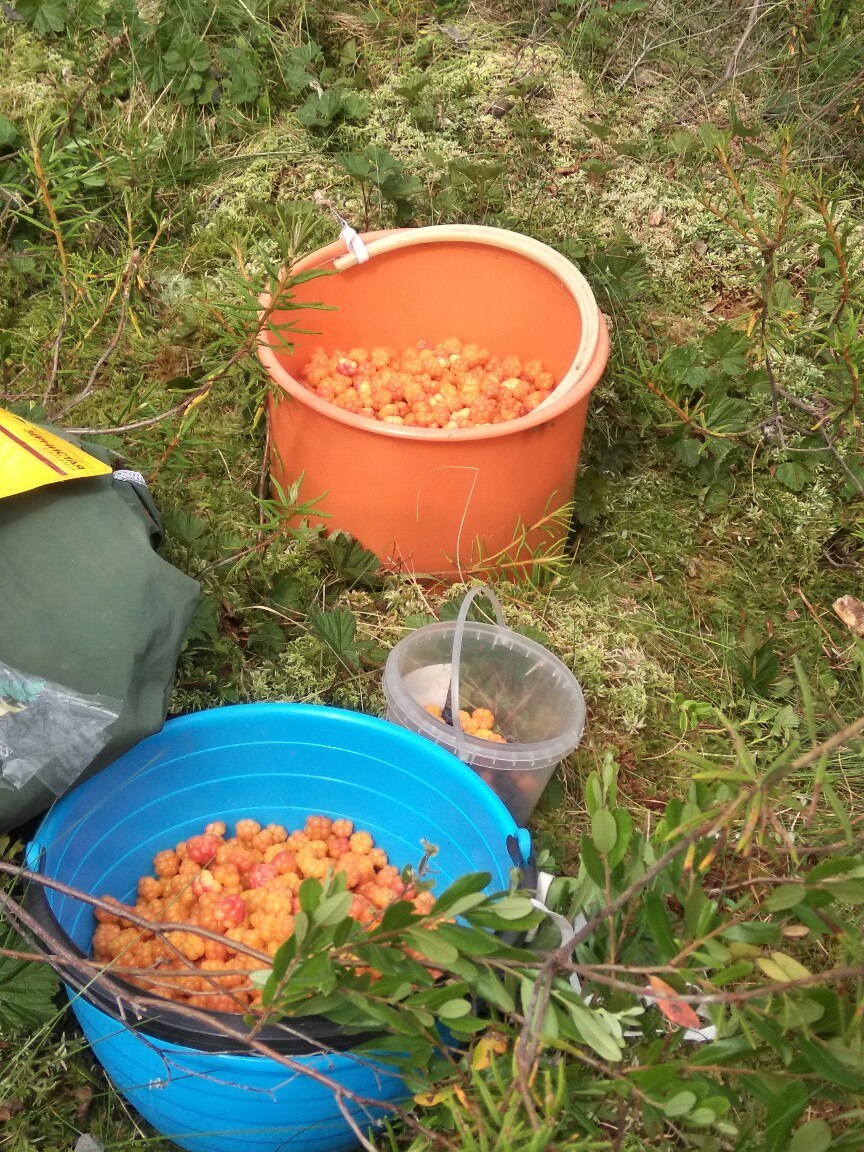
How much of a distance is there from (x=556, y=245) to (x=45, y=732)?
1921 millimetres

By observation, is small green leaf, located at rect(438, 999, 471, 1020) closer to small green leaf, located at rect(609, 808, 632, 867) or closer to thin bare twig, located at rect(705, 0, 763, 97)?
small green leaf, located at rect(609, 808, 632, 867)

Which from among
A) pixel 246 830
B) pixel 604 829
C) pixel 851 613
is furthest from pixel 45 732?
pixel 851 613

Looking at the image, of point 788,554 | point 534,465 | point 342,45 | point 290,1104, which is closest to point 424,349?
point 534,465

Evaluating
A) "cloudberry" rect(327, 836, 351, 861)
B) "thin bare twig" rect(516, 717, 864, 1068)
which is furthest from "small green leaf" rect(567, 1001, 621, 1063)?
"cloudberry" rect(327, 836, 351, 861)

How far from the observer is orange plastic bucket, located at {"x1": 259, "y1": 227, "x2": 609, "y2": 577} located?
206cm

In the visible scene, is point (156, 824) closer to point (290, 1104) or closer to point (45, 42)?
point (290, 1104)

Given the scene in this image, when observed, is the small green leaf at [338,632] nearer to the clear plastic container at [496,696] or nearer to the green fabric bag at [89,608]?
the clear plastic container at [496,696]

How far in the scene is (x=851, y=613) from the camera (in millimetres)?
2311

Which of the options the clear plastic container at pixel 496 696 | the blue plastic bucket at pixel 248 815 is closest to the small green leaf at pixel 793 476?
the clear plastic container at pixel 496 696

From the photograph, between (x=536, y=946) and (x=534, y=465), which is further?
(x=534, y=465)

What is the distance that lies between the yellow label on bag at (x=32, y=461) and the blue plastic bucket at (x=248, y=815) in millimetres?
415

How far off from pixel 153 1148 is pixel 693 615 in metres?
1.47

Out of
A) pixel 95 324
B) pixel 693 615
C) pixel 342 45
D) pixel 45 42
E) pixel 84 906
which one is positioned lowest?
pixel 84 906

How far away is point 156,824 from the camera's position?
1759mm
